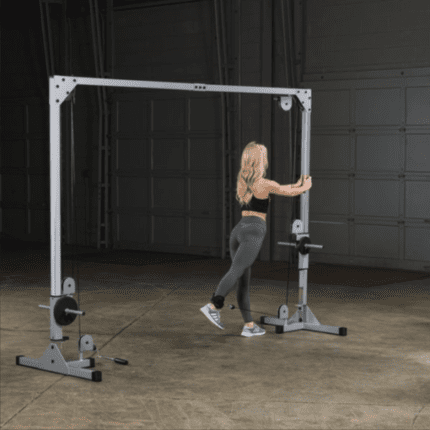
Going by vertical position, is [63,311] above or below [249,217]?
below

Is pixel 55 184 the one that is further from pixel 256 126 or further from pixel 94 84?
pixel 256 126

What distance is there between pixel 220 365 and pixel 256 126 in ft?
25.3

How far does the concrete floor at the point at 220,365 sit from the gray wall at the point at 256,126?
8.37 feet

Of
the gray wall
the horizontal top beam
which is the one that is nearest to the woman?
the horizontal top beam

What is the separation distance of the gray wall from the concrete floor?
255 cm

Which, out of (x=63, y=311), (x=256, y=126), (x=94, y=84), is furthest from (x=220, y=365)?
(x=256, y=126)

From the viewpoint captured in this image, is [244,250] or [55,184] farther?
[244,250]

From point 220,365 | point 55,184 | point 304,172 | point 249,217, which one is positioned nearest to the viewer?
point 55,184

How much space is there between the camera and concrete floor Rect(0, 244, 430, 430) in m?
4.97

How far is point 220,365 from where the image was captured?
6.24 m

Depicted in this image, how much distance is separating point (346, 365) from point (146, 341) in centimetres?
198

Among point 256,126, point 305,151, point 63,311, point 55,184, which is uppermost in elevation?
point 256,126

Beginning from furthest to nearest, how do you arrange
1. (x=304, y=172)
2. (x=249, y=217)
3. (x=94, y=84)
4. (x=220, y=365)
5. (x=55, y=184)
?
(x=304, y=172), (x=249, y=217), (x=220, y=365), (x=94, y=84), (x=55, y=184)

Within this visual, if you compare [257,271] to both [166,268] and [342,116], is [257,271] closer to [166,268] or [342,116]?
[166,268]
